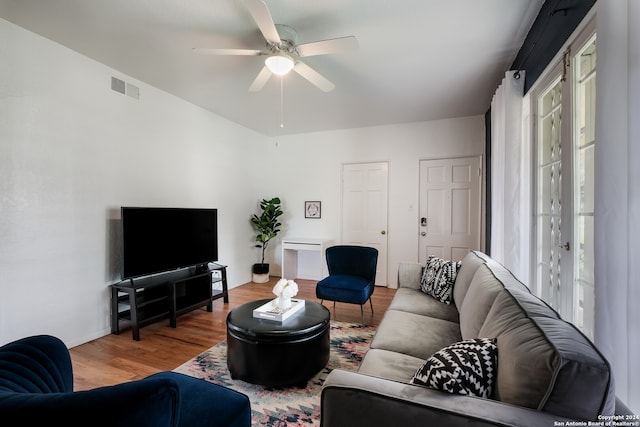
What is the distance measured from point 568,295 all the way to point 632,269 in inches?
38.5

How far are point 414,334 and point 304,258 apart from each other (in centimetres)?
347

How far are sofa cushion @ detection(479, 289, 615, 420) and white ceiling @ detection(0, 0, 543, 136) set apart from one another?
78.9 inches

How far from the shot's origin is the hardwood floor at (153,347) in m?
2.13

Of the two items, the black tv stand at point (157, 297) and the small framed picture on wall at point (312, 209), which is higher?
the small framed picture on wall at point (312, 209)

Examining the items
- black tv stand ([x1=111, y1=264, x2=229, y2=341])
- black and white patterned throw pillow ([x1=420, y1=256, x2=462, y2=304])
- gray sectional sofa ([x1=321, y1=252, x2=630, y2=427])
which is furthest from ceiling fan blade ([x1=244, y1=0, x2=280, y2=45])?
black tv stand ([x1=111, y1=264, x2=229, y2=341])

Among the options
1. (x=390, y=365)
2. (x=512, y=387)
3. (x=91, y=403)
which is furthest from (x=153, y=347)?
(x=512, y=387)

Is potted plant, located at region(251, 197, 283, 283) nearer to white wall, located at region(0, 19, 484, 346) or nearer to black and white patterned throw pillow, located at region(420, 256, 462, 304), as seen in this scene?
white wall, located at region(0, 19, 484, 346)

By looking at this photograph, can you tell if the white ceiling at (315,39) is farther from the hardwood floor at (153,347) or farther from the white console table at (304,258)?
the hardwood floor at (153,347)

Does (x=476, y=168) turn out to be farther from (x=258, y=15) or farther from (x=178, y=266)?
(x=178, y=266)

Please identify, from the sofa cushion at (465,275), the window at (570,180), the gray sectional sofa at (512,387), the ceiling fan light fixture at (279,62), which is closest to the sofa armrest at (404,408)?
the gray sectional sofa at (512,387)

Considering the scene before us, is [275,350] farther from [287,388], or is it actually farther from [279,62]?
[279,62]

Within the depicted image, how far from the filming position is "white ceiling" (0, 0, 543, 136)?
75.9 inches

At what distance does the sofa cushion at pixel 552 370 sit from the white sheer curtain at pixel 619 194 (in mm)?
145

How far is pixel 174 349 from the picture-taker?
2506 millimetres
